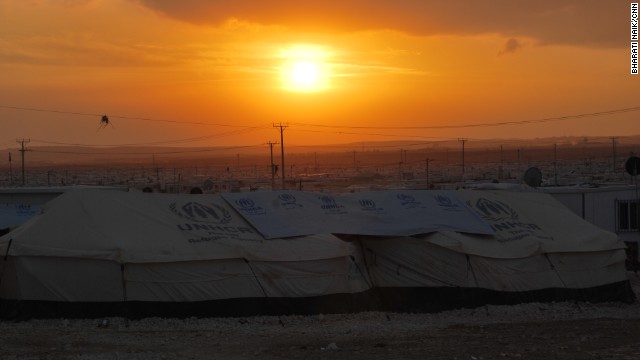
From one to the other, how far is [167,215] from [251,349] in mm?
5078

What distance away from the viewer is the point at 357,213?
63.3ft

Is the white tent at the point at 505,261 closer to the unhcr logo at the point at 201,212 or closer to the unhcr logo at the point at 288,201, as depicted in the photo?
the unhcr logo at the point at 288,201

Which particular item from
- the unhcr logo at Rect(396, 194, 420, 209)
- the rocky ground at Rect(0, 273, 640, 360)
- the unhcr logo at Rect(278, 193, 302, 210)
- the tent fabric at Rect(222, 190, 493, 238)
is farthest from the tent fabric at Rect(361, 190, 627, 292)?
the unhcr logo at Rect(278, 193, 302, 210)

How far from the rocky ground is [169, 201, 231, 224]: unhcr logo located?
262cm

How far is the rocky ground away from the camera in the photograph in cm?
1315

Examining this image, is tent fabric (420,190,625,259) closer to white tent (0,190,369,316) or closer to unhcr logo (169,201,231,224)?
white tent (0,190,369,316)

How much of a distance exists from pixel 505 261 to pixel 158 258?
7541mm

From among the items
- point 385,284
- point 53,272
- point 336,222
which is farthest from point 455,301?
point 53,272

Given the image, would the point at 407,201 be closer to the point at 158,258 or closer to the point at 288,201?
the point at 288,201

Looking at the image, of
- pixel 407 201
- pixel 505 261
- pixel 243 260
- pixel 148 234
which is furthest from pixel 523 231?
pixel 148 234

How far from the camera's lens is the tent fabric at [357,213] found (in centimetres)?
1820

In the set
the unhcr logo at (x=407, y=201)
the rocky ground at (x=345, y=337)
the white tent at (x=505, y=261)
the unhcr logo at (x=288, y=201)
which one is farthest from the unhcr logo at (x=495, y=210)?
the unhcr logo at (x=288, y=201)

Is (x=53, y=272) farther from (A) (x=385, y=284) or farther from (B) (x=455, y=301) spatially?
(B) (x=455, y=301)

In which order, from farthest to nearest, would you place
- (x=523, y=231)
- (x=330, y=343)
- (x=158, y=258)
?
1. (x=523, y=231)
2. (x=158, y=258)
3. (x=330, y=343)
